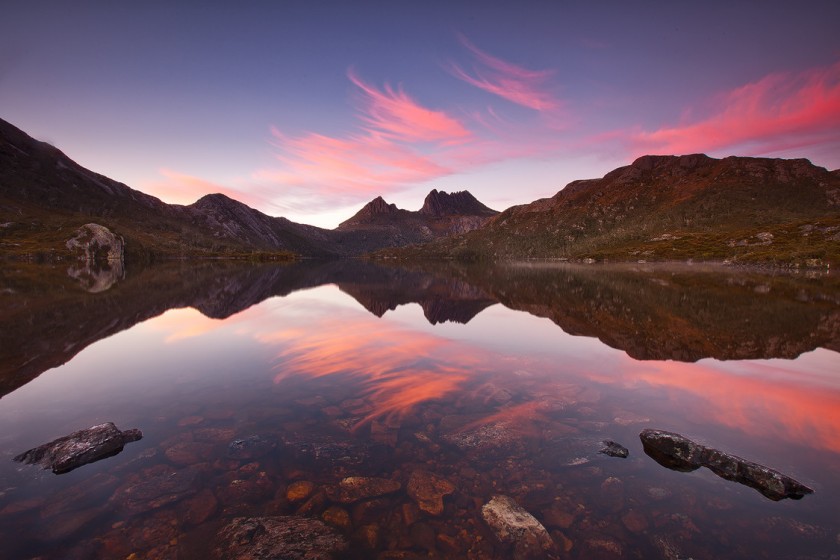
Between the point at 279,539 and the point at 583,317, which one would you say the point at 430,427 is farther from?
the point at 583,317

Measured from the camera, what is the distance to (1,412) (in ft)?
45.8

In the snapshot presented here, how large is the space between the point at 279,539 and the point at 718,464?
1155 cm

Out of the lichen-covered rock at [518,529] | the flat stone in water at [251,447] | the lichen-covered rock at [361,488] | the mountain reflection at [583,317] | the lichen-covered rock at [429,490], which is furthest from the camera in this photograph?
the mountain reflection at [583,317]

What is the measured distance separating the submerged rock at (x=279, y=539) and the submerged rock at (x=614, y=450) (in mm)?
8213

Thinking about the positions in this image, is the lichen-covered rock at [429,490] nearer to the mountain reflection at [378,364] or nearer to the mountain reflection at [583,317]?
the mountain reflection at [378,364]

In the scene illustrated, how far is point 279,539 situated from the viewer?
26.3ft

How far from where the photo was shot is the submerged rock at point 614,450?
1163 cm

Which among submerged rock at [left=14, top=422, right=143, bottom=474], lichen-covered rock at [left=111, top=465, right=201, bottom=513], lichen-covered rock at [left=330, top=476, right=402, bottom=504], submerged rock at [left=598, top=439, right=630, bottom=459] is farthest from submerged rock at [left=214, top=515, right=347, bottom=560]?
submerged rock at [left=598, top=439, right=630, bottom=459]

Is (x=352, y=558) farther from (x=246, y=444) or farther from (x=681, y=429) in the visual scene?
(x=681, y=429)

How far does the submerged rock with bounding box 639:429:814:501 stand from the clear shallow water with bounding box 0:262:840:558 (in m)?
0.34

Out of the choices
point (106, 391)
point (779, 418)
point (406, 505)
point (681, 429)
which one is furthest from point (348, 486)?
point (779, 418)

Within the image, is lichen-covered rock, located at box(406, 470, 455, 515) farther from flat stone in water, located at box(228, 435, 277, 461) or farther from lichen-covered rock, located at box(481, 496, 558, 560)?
flat stone in water, located at box(228, 435, 277, 461)

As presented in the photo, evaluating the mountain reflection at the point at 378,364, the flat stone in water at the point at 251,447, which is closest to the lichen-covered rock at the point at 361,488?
the flat stone in water at the point at 251,447

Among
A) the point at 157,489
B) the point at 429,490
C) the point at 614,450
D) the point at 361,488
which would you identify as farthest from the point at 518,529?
the point at 157,489
